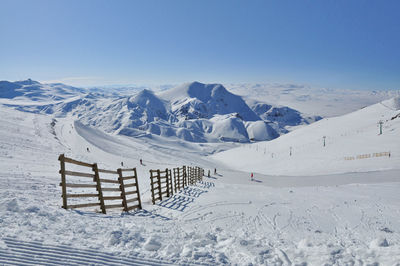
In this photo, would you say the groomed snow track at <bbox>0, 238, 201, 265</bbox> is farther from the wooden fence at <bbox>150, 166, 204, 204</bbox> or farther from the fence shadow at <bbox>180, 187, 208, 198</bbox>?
the fence shadow at <bbox>180, 187, 208, 198</bbox>

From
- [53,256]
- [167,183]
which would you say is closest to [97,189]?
[53,256]

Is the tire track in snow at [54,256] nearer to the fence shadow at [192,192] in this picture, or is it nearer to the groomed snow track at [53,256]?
the groomed snow track at [53,256]

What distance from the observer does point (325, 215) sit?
963 centimetres

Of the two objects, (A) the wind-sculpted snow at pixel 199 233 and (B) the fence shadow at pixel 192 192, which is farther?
(B) the fence shadow at pixel 192 192

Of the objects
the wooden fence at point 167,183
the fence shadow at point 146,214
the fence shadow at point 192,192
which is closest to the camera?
the fence shadow at point 146,214

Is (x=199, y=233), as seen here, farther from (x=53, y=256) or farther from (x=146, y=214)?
(x=53, y=256)

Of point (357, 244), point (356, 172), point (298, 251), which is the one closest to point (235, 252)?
point (298, 251)

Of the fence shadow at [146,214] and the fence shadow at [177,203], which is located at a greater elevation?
the fence shadow at [146,214]

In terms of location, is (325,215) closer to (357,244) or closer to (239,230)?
(357,244)

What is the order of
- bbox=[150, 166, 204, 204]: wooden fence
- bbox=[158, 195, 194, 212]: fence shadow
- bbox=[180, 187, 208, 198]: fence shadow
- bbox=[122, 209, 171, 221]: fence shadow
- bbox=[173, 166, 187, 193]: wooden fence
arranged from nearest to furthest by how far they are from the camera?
bbox=[122, 209, 171, 221]: fence shadow → bbox=[158, 195, 194, 212]: fence shadow → bbox=[150, 166, 204, 204]: wooden fence → bbox=[180, 187, 208, 198]: fence shadow → bbox=[173, 166, 187, 193]: wooden fence

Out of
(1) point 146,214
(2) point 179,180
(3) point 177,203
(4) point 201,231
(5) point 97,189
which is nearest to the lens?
(4) point 201,231

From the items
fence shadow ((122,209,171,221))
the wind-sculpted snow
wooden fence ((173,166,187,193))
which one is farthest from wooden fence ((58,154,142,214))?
wooden fence ((173,166,187,193))

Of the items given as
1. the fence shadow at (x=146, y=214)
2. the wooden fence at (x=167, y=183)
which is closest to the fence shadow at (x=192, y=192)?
the wooden fence at (x=167, y=183)

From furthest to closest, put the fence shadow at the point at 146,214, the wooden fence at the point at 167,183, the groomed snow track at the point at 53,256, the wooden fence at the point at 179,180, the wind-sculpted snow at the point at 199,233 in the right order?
the wooden fence at the point at 179,180 → the wooden fence at the point at 167,183 → the fence shadow at the point at 146,214 → the wind-sculpted snow at the point at 199,233 → the groomed snow track at the point at 53,256
